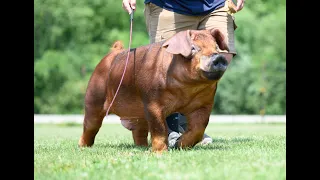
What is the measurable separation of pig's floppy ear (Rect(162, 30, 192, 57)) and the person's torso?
3.85ft

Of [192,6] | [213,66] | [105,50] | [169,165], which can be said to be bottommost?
[105,50]

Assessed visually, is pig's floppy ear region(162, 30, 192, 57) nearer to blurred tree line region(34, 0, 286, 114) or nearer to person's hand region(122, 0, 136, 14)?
person's hand region(122, 0, 136, 14)

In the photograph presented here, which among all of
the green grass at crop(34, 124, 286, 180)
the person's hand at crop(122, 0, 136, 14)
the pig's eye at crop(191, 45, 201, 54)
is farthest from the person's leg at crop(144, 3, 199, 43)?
the green grass at crop(34, 124, 286, 180)

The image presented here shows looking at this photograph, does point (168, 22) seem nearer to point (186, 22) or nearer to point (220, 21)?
point (186, 22)

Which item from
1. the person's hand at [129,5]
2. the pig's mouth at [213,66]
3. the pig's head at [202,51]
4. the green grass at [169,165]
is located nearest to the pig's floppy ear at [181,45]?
the pig's head at [202,51]

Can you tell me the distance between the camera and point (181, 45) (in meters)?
5.10

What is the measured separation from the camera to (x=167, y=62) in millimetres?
5359

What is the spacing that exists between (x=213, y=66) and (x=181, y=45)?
0.40 meters

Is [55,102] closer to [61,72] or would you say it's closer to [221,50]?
[61,72]

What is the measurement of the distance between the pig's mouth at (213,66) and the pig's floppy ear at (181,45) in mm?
170

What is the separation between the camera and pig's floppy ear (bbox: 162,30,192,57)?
5051 millimetres

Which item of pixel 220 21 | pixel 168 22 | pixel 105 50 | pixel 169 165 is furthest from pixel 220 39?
pixel 105 50

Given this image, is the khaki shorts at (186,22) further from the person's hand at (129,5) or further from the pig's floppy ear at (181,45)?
the pig's floppy ear at (181,45)
